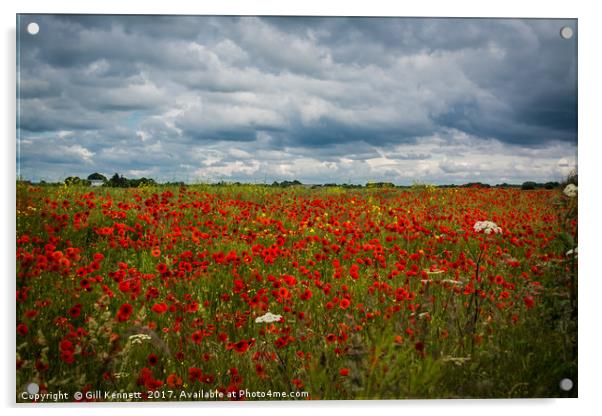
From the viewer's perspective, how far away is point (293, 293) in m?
3.56

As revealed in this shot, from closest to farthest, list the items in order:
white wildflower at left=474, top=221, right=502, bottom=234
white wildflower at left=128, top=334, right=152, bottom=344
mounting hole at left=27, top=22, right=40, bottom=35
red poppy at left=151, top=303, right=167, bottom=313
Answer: white wildflower at left=128, top=334, right=152, bottom=344 < red poppy at left=151, top=303, right=167, bottom=313 < mounting hole at left=27, top=22, right=40, bottom=35 < white wildflower at left=474, top=221, right=502, bottom=234

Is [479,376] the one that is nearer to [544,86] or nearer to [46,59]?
[544,86]

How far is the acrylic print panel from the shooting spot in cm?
333

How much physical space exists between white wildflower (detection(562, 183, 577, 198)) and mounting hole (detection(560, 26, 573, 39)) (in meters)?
1.10

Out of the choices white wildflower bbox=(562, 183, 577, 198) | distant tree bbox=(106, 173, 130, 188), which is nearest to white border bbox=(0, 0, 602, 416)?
white wildflower bbox=(562, 183, 577, 198)

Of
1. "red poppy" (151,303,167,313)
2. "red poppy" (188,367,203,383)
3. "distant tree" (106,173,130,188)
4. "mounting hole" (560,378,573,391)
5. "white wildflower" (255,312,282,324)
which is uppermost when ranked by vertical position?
"distant tree" (106,173,130,188)

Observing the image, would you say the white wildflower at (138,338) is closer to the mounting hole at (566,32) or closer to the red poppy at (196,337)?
the red poppy at (196,337)

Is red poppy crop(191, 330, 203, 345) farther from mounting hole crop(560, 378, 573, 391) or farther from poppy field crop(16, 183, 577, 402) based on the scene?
mounting hole crop(560, 378, 573, 391)

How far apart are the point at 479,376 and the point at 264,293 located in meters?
1.53

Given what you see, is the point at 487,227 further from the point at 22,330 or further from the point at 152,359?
the point at 22,330

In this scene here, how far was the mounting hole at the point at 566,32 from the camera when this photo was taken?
3736mm

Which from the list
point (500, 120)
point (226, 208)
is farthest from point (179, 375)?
point (500, 120)

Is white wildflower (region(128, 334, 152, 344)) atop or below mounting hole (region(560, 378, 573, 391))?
atop

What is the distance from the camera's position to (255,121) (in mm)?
3730
